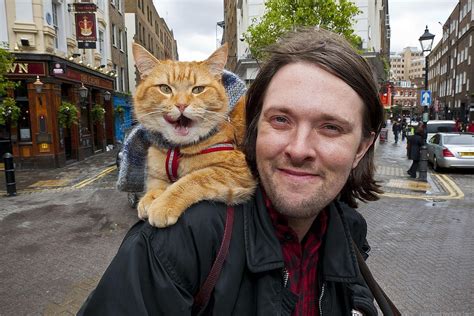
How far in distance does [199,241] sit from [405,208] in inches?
344

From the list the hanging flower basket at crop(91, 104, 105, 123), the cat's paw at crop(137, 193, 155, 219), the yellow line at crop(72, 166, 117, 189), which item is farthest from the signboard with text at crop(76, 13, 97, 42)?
the cat's paw at crop(137, 193, 155, 219)

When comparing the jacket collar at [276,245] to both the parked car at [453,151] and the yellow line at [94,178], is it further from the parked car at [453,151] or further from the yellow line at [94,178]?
the parked car at [453,151]

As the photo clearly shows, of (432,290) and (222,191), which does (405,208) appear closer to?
(432,290)

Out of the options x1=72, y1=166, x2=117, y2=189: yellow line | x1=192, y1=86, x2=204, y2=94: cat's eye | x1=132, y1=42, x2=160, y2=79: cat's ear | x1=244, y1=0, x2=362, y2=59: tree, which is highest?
x1=244, y1=0, x2=362, y2=59: tree

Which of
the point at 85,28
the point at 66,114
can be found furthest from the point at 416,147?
the point at 85,28

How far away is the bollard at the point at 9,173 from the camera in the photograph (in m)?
10.6

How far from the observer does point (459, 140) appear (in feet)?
46.9

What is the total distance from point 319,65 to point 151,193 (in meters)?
1.05

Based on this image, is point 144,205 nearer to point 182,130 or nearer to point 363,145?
point 182,130

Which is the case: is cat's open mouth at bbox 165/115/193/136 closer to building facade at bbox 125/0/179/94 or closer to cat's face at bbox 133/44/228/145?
cat's face at bbox 133/44/228/145

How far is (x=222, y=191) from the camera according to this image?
1536 mm

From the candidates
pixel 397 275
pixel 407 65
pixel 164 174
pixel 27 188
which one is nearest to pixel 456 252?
pixel 397 275

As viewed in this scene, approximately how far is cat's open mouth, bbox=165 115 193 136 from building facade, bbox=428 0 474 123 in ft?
129

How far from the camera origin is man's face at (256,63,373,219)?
1.43 metres
